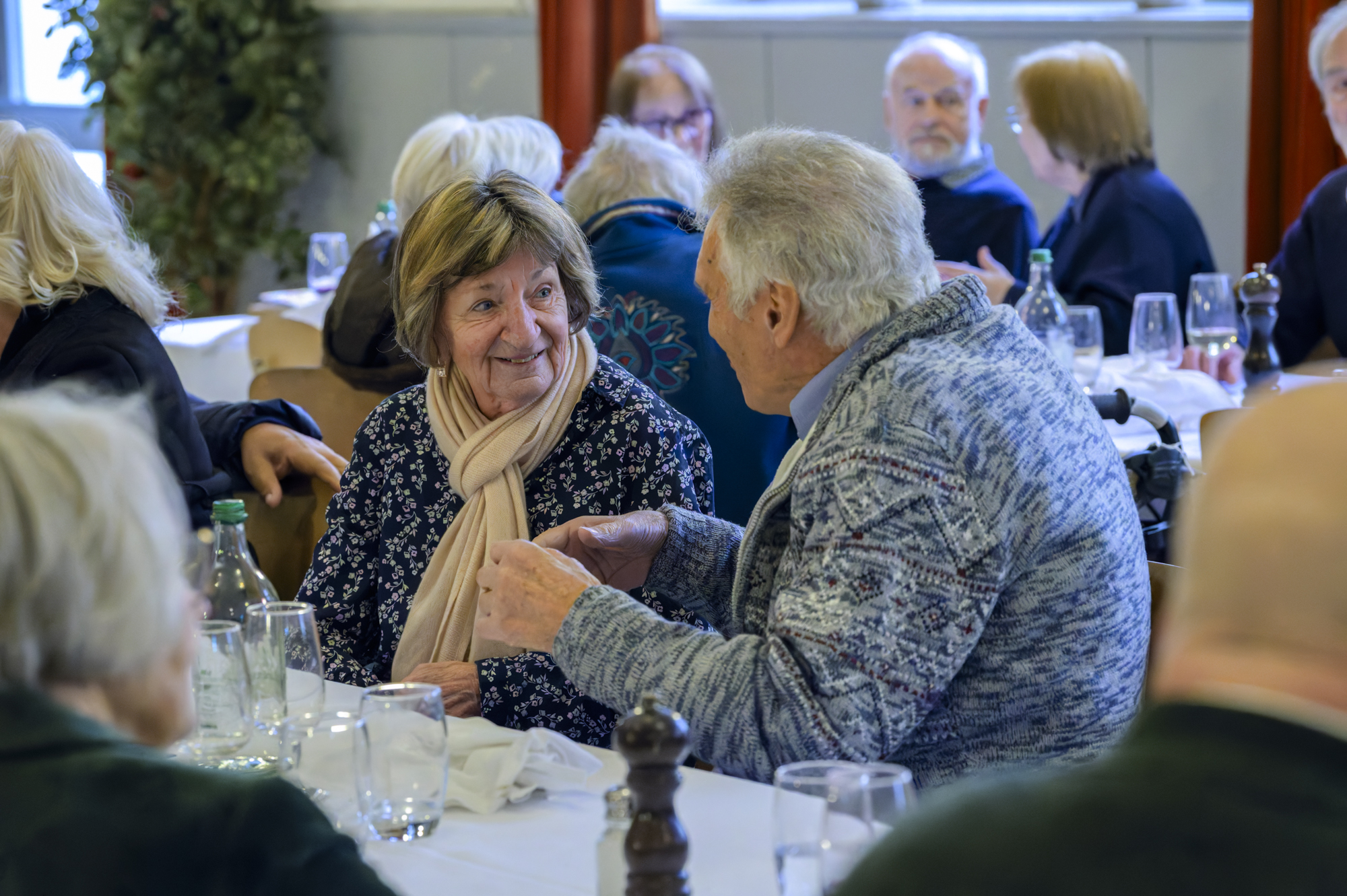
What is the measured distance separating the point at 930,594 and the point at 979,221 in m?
3.50

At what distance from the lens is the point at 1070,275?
15.0 ft

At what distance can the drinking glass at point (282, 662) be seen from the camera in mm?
1550

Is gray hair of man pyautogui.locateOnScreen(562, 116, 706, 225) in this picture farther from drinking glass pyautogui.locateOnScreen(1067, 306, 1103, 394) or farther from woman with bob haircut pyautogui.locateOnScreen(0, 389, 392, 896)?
woman with bob haircut pyautogui.locateOnScreen(0, 389, 392, 896)

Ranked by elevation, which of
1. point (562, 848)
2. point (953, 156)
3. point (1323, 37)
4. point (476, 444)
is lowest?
point (562, 848)

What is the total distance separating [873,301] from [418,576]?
951 millimetres

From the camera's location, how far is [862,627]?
148 centimetres

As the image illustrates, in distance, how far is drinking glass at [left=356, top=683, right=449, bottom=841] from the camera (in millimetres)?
1353

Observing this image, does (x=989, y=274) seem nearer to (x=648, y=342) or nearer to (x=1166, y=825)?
(x=648, y=342)

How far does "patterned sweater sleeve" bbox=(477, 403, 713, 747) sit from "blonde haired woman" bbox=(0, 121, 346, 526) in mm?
762

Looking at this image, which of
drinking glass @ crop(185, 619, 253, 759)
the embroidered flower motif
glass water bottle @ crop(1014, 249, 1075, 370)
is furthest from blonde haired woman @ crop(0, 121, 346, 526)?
glass water bottle @ crop(1014, 249, 1075, 370)

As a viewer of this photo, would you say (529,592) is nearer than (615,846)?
No

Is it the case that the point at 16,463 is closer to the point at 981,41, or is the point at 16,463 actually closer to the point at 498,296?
the point at 498,296

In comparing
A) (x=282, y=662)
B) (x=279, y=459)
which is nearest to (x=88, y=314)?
(x=279, y=459)

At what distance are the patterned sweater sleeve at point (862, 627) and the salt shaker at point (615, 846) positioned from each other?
1.17 ft
